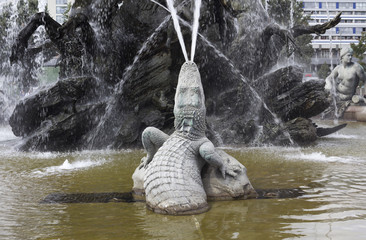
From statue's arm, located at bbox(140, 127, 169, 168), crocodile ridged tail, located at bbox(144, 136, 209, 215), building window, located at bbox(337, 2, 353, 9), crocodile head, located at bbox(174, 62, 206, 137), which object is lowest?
crocodile ridged tail, located at bbox(144, 136, 209, 215)

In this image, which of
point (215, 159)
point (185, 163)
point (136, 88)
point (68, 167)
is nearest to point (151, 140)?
point (185, 163)

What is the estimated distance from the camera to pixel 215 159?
4801mm

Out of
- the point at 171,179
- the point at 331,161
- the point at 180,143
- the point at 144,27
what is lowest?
the point at 331,161

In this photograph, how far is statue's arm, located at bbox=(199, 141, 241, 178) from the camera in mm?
4789

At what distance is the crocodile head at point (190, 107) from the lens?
4934mm

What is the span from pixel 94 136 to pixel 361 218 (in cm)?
733

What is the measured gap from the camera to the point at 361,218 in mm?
4152

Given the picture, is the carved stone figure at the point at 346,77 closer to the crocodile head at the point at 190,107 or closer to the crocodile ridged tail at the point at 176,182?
the crocodile head at the point at 190,107

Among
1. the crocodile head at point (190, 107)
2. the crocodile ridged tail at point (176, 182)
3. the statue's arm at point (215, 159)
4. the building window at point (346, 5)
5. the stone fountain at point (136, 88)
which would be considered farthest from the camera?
the building window at point (346, 5)

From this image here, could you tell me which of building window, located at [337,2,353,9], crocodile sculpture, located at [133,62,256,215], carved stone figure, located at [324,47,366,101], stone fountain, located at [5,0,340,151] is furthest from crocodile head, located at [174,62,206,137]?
building window, located at [337,2,353,9]

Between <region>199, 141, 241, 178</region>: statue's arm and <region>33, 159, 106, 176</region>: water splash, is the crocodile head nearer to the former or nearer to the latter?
<region>199, 141, 241, 178</region>: statue's arm

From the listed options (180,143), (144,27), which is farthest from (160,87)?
(180,143)

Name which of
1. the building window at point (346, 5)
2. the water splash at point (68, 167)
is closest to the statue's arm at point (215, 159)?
the water splash at point (68, 167)

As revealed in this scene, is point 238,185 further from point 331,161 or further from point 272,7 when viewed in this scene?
point 272,7
